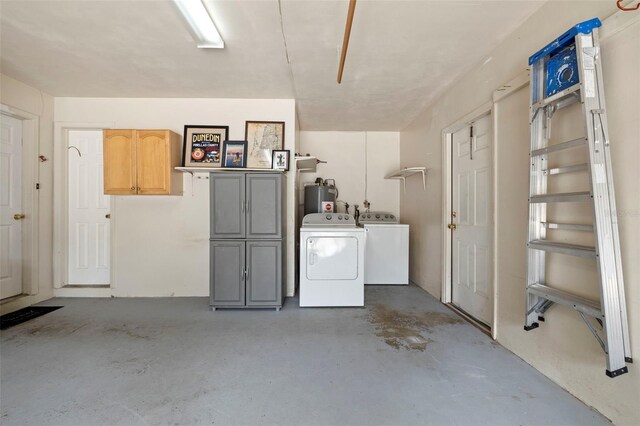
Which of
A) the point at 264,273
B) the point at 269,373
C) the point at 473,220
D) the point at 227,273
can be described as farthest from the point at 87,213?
the point at 473,220

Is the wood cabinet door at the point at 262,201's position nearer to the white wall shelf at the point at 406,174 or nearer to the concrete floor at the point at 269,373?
the concrete floor at the point at 269,373

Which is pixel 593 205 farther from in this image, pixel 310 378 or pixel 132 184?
pixel 132 184

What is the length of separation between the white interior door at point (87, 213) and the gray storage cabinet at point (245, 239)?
188cm

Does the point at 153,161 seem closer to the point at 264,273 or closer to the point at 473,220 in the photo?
the point at 264,273

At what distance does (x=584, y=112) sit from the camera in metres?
1.46

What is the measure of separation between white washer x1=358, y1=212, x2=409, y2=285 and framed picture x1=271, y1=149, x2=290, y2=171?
5.38 ft

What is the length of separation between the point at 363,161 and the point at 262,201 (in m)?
2.64

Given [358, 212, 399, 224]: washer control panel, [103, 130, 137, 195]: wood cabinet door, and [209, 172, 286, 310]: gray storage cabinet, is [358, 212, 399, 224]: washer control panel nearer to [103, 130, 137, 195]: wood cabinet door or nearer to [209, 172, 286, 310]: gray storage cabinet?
[209, 172, 286, 310]: gray storage cabinet

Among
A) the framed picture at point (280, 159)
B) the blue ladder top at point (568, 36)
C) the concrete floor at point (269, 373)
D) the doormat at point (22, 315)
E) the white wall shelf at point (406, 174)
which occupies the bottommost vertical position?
the concrete floor at point (269, 373)

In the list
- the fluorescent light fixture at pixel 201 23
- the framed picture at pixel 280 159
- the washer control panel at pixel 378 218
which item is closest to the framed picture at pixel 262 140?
the framed picture at pixel 280 159

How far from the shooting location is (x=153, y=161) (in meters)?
3.51

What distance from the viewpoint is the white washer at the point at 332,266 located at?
3.29 m

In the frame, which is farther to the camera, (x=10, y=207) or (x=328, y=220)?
(x=328, y=220)

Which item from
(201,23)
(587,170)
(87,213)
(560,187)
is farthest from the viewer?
(87,213)
